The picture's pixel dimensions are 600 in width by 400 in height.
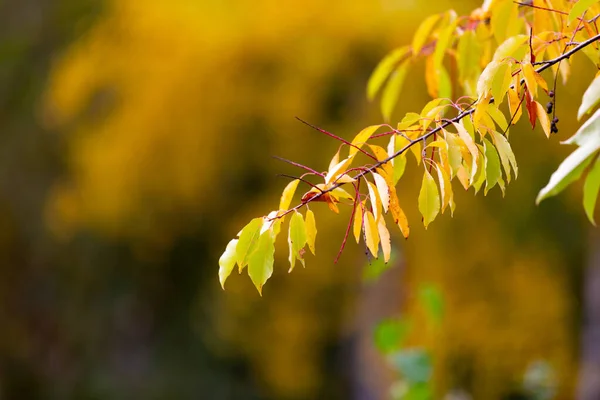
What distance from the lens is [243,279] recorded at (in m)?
3.99

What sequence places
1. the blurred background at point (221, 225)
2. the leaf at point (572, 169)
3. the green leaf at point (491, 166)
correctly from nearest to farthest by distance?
1. the leaf at point (572, 169)
2. the green leaf at point (491, 166)
3. the blurred background at point (221, 225)

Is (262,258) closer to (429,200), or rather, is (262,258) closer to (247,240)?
(247,240)

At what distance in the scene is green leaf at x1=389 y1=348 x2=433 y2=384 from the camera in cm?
140

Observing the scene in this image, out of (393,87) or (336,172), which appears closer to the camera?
(336,172)

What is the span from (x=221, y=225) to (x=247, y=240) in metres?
3.80

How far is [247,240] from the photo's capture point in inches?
24.2

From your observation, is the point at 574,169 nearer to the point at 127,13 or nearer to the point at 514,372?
the point at 514,372

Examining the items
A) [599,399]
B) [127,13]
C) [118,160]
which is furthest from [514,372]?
[127,13]

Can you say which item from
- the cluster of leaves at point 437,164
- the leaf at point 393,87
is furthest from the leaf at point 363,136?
the leaf at point 393,87

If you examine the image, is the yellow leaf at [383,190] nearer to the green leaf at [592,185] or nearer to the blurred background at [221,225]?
the green leaf at [592,185]

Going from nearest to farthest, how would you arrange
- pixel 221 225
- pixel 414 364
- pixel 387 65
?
pixel 387 65 < pixel 414 364 < pixel 221 225

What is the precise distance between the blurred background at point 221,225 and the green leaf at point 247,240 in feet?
7.25

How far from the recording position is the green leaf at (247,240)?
612mm

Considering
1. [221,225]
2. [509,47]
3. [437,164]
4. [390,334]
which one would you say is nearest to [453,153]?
[437,164]
